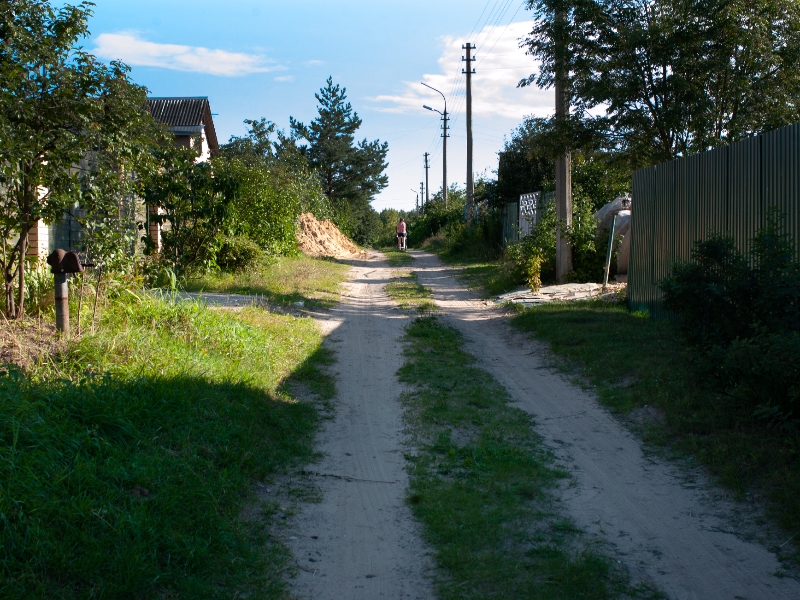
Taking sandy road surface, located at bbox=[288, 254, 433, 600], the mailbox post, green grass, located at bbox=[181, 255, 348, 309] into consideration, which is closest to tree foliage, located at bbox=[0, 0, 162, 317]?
the mailbox post

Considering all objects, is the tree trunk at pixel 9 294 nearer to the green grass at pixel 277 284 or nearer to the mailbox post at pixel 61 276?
the mailbox post at pixel 61 276

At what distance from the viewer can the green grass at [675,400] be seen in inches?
189

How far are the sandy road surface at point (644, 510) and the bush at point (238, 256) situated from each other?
981cm

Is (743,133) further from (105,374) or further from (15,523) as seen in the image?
(15,523)

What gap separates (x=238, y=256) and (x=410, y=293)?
4155 mm

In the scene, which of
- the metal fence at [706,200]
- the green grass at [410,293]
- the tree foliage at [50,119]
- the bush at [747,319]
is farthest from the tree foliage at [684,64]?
the tree foliage at [50,119]

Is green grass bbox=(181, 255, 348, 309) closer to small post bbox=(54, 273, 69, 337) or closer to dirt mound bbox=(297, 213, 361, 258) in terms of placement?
small post bbox=(54, 273, 69, 337)

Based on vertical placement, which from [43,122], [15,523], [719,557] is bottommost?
[719,557]

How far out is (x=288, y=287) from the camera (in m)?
14.6

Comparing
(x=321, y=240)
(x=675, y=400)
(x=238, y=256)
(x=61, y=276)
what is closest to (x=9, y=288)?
(x=61, y=276)

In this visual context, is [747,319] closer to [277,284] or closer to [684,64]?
[684,64]

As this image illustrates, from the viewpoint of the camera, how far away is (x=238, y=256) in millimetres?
16281

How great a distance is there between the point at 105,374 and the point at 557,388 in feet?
15.1

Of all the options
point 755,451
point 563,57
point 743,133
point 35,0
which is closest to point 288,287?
point 563,57
